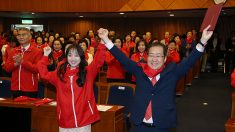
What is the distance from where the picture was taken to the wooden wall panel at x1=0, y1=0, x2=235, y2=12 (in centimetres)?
1396

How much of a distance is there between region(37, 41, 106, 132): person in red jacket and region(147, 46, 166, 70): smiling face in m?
0.67

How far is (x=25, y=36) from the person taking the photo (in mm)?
5000

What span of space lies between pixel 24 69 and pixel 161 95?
8.19 ft

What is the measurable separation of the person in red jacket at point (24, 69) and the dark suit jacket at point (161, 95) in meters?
2.15

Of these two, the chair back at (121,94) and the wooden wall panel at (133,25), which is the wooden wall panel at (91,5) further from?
the chair back at (121,94)

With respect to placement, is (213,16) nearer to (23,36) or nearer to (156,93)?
(156,93)

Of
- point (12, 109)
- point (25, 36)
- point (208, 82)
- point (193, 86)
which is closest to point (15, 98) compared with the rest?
point (12, 109)

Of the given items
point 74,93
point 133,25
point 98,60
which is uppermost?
point 133,25

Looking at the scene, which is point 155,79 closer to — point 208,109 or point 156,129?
point 156,129

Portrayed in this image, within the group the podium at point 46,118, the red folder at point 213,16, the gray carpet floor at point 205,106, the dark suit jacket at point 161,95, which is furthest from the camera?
the gray carpet floor at point 205,106

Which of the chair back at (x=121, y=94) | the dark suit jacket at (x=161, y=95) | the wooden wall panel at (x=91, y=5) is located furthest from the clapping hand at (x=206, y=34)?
the wooden wall panel at (x=91, y=5)

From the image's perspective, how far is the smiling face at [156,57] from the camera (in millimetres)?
3180

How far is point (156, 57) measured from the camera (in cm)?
319

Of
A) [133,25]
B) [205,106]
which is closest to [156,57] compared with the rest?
[205,106]
